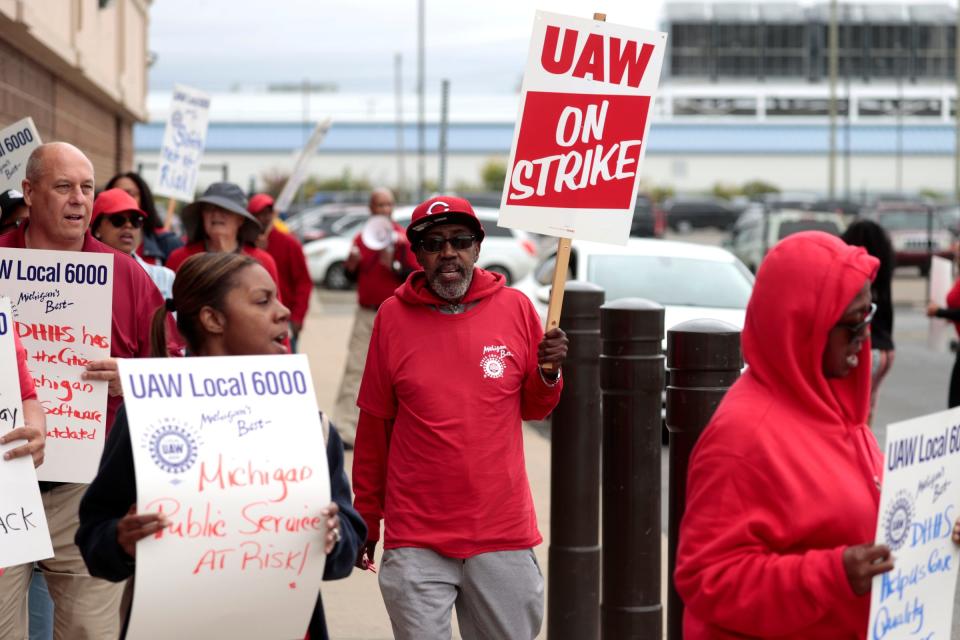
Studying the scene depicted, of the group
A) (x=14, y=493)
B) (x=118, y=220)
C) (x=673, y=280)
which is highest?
(x=118, y=220)

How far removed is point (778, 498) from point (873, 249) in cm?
667

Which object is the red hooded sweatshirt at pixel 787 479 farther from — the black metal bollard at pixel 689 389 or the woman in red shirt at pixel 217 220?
the woman in red shirt at pixel 217 220

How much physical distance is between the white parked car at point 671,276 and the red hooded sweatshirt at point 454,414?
26.6ft

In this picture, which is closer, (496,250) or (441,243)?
(441,243)

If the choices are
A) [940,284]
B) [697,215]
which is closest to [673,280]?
[940,284]

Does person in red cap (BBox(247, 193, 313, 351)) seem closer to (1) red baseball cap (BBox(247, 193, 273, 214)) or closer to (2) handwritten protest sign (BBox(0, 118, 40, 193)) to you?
(1) red baseball cap (BBox(247, 193, 273, 214))

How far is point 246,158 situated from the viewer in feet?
287

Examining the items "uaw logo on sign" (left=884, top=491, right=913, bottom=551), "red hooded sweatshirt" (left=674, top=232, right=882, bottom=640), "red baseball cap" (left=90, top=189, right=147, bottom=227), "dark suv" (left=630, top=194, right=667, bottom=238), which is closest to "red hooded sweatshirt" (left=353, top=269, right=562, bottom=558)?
"red hooded sweatshirt" (left=674, top=232, right=882, bottom=640)

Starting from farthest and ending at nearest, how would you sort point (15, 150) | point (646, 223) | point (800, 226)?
point (646, 223) → point (800, 226) → point (15, 150)

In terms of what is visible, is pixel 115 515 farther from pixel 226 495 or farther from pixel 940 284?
pixel 940 284

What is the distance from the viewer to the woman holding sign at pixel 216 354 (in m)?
3.37

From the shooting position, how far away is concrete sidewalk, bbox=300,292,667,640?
7.16 m

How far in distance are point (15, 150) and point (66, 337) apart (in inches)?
92.1

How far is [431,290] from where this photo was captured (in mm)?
4859
